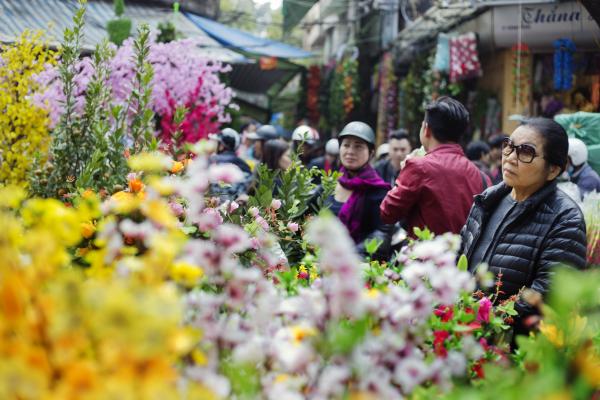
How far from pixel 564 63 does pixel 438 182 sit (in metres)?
7.40

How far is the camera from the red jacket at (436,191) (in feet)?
13.6

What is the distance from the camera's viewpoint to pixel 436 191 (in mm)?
4160

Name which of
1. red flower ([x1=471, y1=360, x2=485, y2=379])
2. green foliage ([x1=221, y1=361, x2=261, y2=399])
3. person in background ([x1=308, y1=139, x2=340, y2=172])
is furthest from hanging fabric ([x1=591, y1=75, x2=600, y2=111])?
green foliage ([x1=221, y1=361, x2=261, y2=399])

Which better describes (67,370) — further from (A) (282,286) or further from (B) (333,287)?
(A) (282,286)

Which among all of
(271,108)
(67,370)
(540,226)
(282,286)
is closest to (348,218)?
(540,226)

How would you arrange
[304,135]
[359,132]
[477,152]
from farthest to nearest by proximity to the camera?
[477,152]
[359,132]
[304,135]

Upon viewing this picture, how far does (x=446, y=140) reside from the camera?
14.2 feet

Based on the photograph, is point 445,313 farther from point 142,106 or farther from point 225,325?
point 142,106

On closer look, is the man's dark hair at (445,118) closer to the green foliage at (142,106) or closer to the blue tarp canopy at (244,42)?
the green foliage at (142,106)

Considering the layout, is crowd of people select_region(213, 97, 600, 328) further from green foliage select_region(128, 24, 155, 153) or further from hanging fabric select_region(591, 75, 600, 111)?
hanging fabric select_region(591, 75, 600, 111)

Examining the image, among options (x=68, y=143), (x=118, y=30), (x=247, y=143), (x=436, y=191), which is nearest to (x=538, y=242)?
(x=436, y=191)

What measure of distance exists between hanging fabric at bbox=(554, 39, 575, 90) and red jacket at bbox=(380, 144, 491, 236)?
280 inches

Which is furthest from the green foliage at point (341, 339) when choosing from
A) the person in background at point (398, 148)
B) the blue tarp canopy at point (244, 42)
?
the blue tarp canopy at point (244, 42)

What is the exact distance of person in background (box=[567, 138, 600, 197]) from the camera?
620 centimetres
